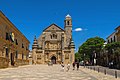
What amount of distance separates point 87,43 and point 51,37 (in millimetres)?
15695

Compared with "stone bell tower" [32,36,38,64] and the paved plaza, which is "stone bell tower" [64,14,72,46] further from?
the paved plaza

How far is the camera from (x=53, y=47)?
79.6m

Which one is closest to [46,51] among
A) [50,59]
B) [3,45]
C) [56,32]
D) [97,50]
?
[50,59]

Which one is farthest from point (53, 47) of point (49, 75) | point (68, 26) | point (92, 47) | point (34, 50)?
point (49, 75)

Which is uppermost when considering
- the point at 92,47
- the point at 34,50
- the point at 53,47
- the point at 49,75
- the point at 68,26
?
the point at 68,26

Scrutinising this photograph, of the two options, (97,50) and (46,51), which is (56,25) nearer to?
(46,51)

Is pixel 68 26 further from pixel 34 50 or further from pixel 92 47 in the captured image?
pixel 92 47

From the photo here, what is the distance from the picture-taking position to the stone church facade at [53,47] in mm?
77000

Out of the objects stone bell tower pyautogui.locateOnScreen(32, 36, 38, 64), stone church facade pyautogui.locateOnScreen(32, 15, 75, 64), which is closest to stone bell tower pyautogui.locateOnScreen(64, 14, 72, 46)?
stone church facade pyautogui.locateOnScreen(32, 15, 75, 64)

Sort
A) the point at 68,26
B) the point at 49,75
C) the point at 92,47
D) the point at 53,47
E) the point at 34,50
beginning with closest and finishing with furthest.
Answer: the point at 49,75
the point at 92,47
the point at 34,50
the point at 53,47
the point at 68,26

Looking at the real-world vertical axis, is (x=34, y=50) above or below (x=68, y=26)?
below

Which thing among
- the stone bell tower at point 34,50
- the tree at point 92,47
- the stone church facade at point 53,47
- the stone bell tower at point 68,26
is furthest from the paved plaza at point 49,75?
the stone bell tower at point 68,26

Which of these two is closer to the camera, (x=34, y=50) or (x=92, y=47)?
(x=92, y=47)

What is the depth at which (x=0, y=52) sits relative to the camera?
103ft
